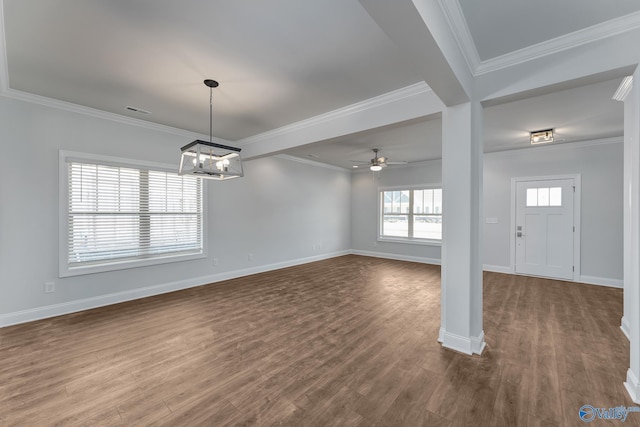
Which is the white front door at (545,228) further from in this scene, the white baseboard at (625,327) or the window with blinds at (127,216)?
the window with blinds at (127,216)

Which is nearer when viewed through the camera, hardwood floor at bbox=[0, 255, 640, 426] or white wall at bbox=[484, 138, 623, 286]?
hardwood floor at bbox=[0, 255, 640, 426]

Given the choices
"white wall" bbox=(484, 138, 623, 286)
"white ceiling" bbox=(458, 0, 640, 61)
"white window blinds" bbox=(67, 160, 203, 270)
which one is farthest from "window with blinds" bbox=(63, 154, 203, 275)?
"white wall" bbox=(484, 138, 623, 286)

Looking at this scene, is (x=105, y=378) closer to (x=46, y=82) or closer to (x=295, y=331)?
(x=295, y=331)

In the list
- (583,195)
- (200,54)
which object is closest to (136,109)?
(200,54)

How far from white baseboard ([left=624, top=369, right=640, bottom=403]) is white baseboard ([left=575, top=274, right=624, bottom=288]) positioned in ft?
13.3

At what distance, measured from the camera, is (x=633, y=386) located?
76.8 inches

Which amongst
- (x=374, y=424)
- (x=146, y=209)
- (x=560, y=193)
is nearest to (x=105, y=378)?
(x=374, y=424)

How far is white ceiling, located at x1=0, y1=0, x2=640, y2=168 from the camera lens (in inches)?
74.2

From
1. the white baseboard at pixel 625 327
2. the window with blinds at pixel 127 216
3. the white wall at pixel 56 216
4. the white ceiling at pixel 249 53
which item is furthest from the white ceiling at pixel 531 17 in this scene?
the window with blinds at pixel 127 216

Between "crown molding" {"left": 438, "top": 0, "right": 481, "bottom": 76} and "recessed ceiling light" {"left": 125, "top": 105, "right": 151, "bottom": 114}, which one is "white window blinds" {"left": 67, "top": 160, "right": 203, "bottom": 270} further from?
"crown molding" {"left": 438, "top": 0, "right": 481, "bottom": 76}

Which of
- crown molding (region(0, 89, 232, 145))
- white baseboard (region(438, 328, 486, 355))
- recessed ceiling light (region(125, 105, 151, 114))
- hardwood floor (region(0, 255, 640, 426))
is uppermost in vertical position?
recessed ceiling light (region(125, 105, 151, 114))

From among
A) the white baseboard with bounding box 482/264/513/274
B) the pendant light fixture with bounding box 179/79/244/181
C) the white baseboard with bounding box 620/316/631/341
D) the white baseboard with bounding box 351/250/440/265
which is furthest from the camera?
the white baseboard with bounding box 351/250/440/265

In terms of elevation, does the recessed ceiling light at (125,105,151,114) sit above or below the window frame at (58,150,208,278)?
above
